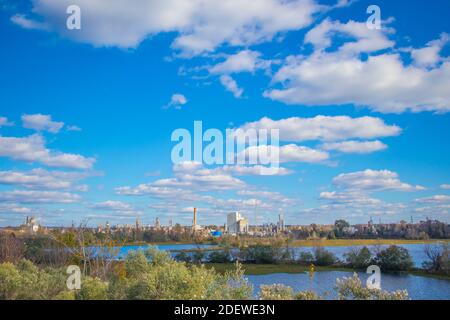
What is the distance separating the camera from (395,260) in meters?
68.6

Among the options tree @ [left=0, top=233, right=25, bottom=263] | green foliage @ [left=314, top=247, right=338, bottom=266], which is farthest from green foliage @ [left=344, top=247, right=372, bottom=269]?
tree @ [left=0, top=233, right=25, bottom=263]

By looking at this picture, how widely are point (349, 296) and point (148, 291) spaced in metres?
6.37

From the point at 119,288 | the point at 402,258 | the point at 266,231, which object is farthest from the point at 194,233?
the point at 119,288

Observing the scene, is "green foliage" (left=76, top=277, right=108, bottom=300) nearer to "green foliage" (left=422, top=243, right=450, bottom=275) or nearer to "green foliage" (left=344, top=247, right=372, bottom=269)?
"green foliage" (left=422, top=243, right=450, bottom=275)

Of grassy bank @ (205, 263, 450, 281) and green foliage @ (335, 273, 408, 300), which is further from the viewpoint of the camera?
grassy bank @ (205, 263, 450, 281)

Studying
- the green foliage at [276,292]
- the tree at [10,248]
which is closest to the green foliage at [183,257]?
the tree at [10,248]

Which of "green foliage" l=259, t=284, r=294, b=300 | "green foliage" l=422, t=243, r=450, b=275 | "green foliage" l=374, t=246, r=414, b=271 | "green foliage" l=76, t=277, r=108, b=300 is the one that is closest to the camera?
→ "green foliage" l=259, t=284, r=294, b=300

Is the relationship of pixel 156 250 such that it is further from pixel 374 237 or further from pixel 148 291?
pixel 374 237

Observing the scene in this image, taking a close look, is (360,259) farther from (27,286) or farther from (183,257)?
(27,286)

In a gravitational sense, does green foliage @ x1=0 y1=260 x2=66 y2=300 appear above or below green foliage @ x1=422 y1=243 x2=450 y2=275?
above

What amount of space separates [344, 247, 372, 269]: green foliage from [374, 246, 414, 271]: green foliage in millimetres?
2329

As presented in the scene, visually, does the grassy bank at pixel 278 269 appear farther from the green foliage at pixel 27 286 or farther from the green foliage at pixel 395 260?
the green foliage at pixel 27 286

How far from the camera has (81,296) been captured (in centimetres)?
1400

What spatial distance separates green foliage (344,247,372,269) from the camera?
72875 millimetres
